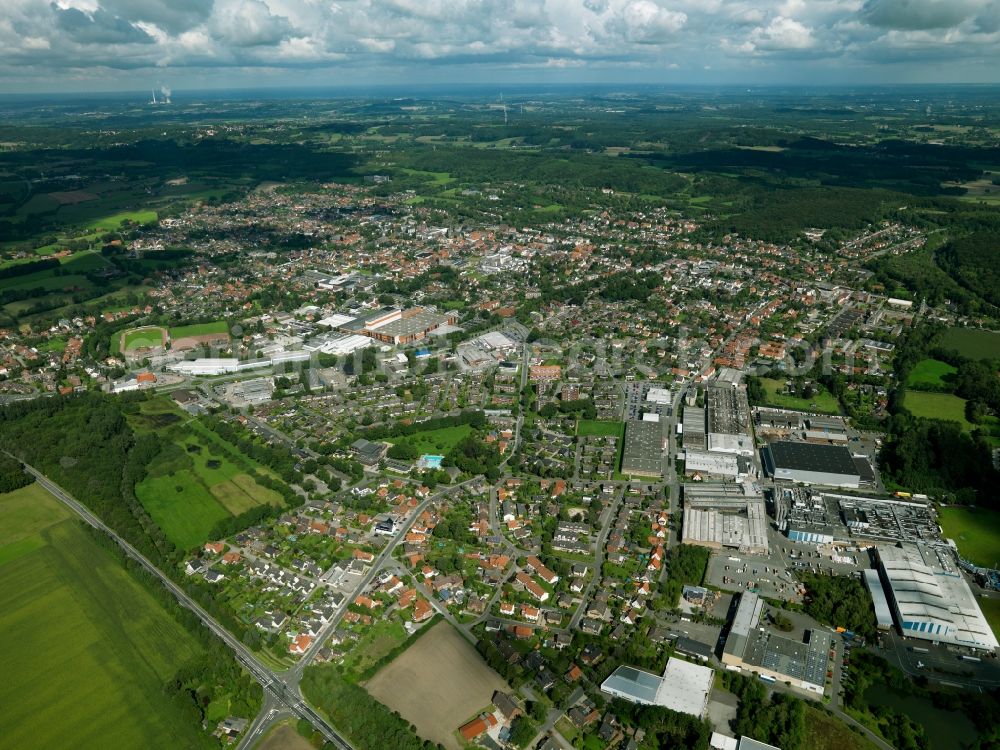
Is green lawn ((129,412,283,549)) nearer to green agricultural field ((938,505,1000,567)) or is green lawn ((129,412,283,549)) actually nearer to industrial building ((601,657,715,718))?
industrial building ((601,657,715,718))

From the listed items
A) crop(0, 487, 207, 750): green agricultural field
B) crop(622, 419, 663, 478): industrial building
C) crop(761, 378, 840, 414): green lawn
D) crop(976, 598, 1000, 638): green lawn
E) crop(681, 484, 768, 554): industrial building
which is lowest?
crop(0, 487, 207, 750): green agricultural field

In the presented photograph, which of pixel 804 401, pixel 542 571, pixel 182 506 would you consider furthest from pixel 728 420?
pixel 182 506

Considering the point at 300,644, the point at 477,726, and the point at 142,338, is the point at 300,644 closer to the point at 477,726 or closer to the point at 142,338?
the point at 477,726

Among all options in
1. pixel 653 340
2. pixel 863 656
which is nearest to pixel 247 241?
pixel 653 340

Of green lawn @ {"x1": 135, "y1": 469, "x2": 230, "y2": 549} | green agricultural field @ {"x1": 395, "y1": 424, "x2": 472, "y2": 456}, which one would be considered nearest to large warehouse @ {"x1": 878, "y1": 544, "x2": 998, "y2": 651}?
green agricultural field @ {"x1": 395, "y1": 424, "x2": 472, "y2": 456}

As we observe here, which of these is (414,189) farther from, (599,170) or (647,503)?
(647,503)
